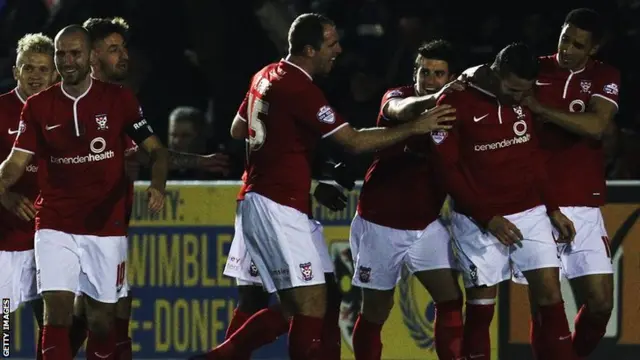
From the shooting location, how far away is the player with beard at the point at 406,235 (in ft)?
30.9

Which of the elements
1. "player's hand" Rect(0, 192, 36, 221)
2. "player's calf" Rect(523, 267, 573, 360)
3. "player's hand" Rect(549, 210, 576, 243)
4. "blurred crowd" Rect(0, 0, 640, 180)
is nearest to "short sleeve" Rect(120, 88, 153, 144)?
"player's hand" Rect(0, 192, 36, 221)

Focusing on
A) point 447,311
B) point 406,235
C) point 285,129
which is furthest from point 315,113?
point 447,311

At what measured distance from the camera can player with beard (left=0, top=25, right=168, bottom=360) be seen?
880cm

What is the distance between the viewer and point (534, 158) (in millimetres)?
9172

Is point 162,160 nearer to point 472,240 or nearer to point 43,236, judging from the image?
point 43,236

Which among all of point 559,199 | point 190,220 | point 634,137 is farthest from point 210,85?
point 559,199

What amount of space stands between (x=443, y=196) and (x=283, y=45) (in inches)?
148

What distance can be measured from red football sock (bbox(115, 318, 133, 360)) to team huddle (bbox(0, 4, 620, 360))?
0.04 ft

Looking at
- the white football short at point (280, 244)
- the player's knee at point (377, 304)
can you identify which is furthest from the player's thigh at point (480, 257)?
the white football short at point (280, 244)

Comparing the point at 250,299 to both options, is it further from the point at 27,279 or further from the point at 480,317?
the point at 480,317

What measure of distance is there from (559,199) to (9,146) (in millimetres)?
3260

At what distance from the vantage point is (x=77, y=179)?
29.2 feet

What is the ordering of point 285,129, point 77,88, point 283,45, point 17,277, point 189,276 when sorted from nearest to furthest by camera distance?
1. point 285,129
2. point 77,88
3. point 17,277
4. point 189,276
5. point 283,45

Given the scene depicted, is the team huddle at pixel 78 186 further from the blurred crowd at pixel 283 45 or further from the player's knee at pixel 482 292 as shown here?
the blurred crowd at pixel 283 45
